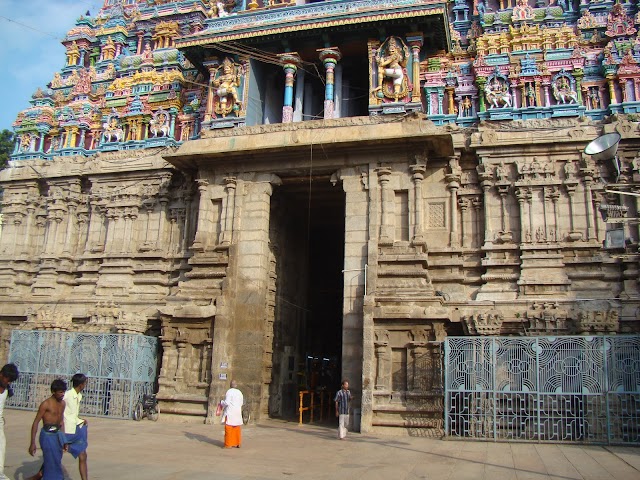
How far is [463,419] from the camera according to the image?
50.8 ft

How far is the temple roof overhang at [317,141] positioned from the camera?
18.4 metres

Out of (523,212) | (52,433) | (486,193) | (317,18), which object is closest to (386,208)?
(486,193)

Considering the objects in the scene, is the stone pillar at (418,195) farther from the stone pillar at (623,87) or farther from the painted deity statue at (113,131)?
the painted deity statue at (113,131)

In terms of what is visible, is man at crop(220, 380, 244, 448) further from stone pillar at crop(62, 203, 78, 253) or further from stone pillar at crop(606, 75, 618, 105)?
stone pillar at crop(606, 75, 618, 105)

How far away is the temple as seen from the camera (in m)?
17.8

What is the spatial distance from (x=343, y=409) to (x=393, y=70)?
36.5 ft

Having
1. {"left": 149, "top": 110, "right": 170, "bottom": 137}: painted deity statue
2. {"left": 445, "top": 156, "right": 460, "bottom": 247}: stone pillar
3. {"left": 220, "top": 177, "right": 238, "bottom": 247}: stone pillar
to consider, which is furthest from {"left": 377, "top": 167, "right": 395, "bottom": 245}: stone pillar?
{"left": 149, "top": 110, "right": 170, "bottom": 137}: painted deity statue

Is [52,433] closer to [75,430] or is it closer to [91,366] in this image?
[75,430]

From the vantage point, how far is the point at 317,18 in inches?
818

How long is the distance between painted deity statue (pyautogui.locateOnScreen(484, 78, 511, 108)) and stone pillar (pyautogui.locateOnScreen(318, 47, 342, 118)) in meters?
5.25

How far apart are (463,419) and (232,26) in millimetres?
15535

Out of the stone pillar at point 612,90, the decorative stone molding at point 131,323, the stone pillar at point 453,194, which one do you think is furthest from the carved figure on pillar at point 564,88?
the decorative stone molding at point 131,323

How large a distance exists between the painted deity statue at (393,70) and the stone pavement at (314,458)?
11.0 metres

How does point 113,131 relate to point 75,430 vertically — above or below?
above
